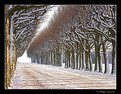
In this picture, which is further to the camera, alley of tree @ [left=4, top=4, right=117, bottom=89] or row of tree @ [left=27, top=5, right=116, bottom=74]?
row of tree @ [left=27, top=5, right=116, bottom=74]

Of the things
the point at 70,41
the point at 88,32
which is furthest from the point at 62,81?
the point at 70,41

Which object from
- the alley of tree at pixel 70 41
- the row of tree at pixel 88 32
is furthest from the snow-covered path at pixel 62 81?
the row of tree at pixel 88 32

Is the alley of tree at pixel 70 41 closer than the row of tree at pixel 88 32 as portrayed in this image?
Yes

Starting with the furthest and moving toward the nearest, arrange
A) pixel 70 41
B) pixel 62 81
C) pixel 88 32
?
Answer: pixel 70 41 < pixel 88 32 < pixel 62 81

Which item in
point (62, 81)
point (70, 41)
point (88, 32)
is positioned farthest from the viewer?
point (70, 41)

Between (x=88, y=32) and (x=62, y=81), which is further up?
(x=88, y=32)

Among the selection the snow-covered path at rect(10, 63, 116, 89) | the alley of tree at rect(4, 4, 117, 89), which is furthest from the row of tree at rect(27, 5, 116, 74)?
the snow-covered path at rect(10, 63, 116, 89)

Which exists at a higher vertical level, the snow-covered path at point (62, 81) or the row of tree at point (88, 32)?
the row of tree at point (88, 32)

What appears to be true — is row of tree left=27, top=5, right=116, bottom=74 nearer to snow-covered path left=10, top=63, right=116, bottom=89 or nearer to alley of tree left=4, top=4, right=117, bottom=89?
alley of tree left=4, top=4, right=117, bottom=89

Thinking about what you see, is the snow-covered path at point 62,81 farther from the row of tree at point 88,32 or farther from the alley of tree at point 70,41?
the row of tree at point 88,32

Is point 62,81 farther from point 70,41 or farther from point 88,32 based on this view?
point 70,41

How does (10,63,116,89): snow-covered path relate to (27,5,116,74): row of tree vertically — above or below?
below
